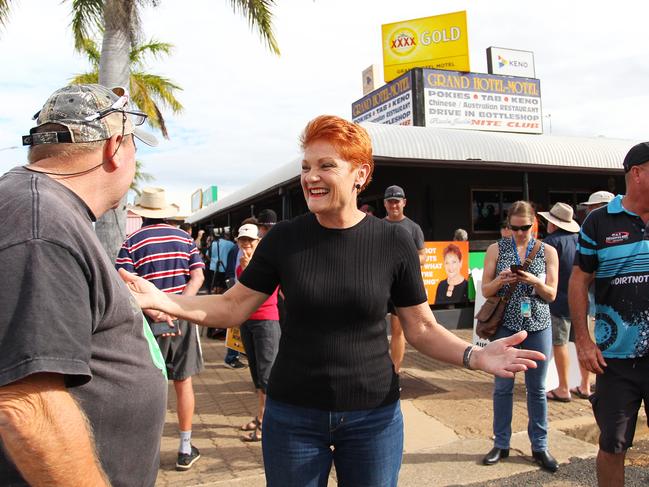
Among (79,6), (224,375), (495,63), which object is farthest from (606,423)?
(495,63)

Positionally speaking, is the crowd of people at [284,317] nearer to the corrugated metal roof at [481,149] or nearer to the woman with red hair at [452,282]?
the woman with red hair at [452,282]

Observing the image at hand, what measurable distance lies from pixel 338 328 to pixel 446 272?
26.7 ft

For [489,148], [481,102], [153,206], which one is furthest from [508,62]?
[153,206]

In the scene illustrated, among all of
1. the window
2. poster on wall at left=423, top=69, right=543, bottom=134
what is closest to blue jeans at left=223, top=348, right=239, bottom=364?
the window

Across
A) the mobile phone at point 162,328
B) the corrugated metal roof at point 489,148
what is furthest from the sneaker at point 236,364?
the corrugated metal roof at point 489,148

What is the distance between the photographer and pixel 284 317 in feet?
7.42

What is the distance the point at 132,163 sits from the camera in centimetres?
156

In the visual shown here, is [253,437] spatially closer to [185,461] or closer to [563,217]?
[185,461]

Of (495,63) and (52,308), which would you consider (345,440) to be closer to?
(52,308)

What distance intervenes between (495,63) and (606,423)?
19739mm

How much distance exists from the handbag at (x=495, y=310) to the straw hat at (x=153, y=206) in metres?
2.72

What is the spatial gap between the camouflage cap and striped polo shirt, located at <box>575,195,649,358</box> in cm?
275

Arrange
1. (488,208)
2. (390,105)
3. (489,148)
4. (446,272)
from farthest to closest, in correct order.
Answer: (390,105) → (488,208) → (489,148) → (446,272)

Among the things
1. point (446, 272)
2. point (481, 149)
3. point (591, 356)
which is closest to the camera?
point (591, 356)
